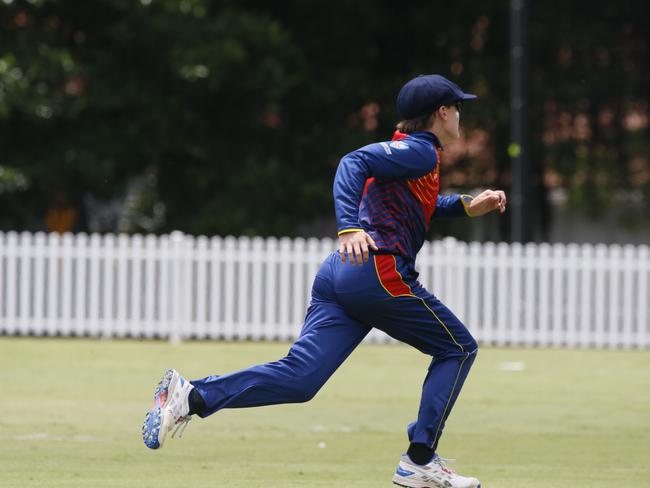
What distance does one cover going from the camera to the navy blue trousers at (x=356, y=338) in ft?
20.0

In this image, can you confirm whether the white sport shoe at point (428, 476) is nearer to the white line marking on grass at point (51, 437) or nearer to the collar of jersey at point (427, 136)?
the collar of jersey at point (427, 136)

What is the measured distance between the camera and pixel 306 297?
16.2 m

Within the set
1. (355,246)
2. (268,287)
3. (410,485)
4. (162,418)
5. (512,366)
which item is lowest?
(512,366)

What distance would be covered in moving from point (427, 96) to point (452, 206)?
0.69m

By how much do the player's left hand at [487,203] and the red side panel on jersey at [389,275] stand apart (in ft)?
1.98

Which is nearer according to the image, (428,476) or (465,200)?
(428,476)

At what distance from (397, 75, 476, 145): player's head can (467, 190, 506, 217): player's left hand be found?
366 millimetres

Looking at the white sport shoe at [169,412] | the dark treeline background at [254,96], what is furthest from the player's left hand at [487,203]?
the dark treeline background at [254,96]

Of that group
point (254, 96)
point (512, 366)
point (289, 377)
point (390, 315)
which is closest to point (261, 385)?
point (289, 377)

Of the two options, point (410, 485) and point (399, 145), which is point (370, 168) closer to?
point (399, 145)

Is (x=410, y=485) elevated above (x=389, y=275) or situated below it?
below

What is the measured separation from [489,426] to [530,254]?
6.87m

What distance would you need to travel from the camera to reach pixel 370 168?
5.95 meters

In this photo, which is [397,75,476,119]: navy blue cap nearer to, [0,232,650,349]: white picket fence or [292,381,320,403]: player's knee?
[292,381,320,403]: player's knee
